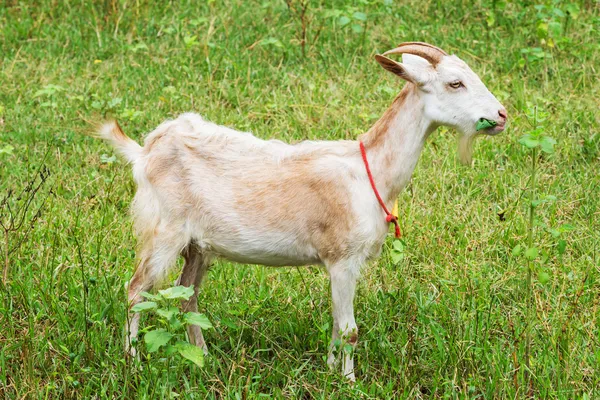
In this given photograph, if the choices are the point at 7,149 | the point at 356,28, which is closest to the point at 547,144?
the point at 7,149

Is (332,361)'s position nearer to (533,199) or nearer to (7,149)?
(533,199)

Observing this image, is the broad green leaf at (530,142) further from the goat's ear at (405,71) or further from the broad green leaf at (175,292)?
the broad green leaf at (175,292)

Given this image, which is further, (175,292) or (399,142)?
(399,142)

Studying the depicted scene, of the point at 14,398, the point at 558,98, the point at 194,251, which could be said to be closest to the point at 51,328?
the point at 14,398

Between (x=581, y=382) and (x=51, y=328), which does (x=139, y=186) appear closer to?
(x=51, y=328)


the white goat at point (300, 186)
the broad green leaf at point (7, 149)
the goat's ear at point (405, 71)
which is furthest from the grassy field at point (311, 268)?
the goat's ear at point (405, 71)

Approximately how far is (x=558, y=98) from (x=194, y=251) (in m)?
3.64

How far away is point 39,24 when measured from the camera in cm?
804

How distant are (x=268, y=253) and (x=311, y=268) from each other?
1.03m

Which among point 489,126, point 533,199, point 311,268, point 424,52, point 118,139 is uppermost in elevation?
point 424,52

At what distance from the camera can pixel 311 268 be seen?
5.20m

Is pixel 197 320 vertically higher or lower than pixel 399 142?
lower

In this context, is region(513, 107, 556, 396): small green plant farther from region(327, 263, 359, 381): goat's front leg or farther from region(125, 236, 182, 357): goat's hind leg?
region(125, 236, 182, 357): goat's hind leg

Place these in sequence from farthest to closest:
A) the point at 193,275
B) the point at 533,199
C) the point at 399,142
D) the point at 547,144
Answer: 1. the point at 193,275
2. the point at 399,142
3. the point at 533,199
4. the point at 547,144
